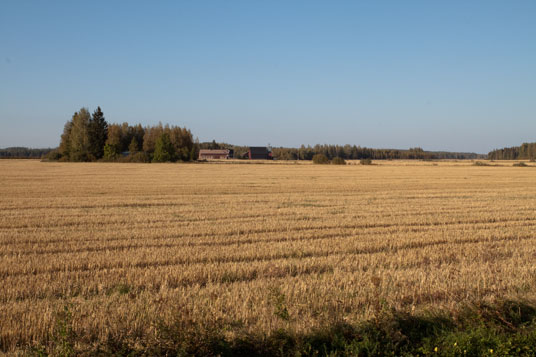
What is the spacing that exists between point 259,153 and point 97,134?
68.2 m

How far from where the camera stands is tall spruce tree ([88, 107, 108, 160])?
88375mm

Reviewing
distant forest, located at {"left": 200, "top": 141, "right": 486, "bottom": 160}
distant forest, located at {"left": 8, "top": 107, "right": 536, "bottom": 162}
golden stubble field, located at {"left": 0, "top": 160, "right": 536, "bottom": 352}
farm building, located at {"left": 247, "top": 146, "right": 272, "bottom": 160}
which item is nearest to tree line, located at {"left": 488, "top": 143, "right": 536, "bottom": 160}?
distant forest, located at {"left": 200, "top": 141, "right": 486, "bottom": 160}

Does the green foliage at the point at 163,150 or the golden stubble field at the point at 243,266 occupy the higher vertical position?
the green foliage at the point at 163,150

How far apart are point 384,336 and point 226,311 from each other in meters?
2.25

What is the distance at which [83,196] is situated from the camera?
2330 centimetres

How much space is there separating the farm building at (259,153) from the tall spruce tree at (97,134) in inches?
2446

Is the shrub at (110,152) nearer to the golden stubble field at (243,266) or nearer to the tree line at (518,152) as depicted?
the golden stubble field at (243,266)

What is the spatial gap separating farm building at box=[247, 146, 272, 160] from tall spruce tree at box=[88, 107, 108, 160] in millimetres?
62127

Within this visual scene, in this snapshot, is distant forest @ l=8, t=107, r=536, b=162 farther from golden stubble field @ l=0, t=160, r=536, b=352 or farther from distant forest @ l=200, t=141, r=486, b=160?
golden stubble field @ l=0, t=160, r=536, b=352

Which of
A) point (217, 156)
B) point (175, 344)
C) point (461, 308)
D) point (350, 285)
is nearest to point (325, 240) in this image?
point (350, 285)

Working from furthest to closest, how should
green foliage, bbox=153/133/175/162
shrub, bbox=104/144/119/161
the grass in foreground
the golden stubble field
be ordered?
green foliage, bbox=153/133/175/162 < shrub, bbox=104/144/119/161 < the golden stubble field < the grass in foreground

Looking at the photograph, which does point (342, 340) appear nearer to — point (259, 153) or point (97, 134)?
point (97, 134)

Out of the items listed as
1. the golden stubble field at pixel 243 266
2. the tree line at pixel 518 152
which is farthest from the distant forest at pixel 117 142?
the tree line at pixel 518 152

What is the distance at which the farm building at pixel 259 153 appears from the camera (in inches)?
5812
